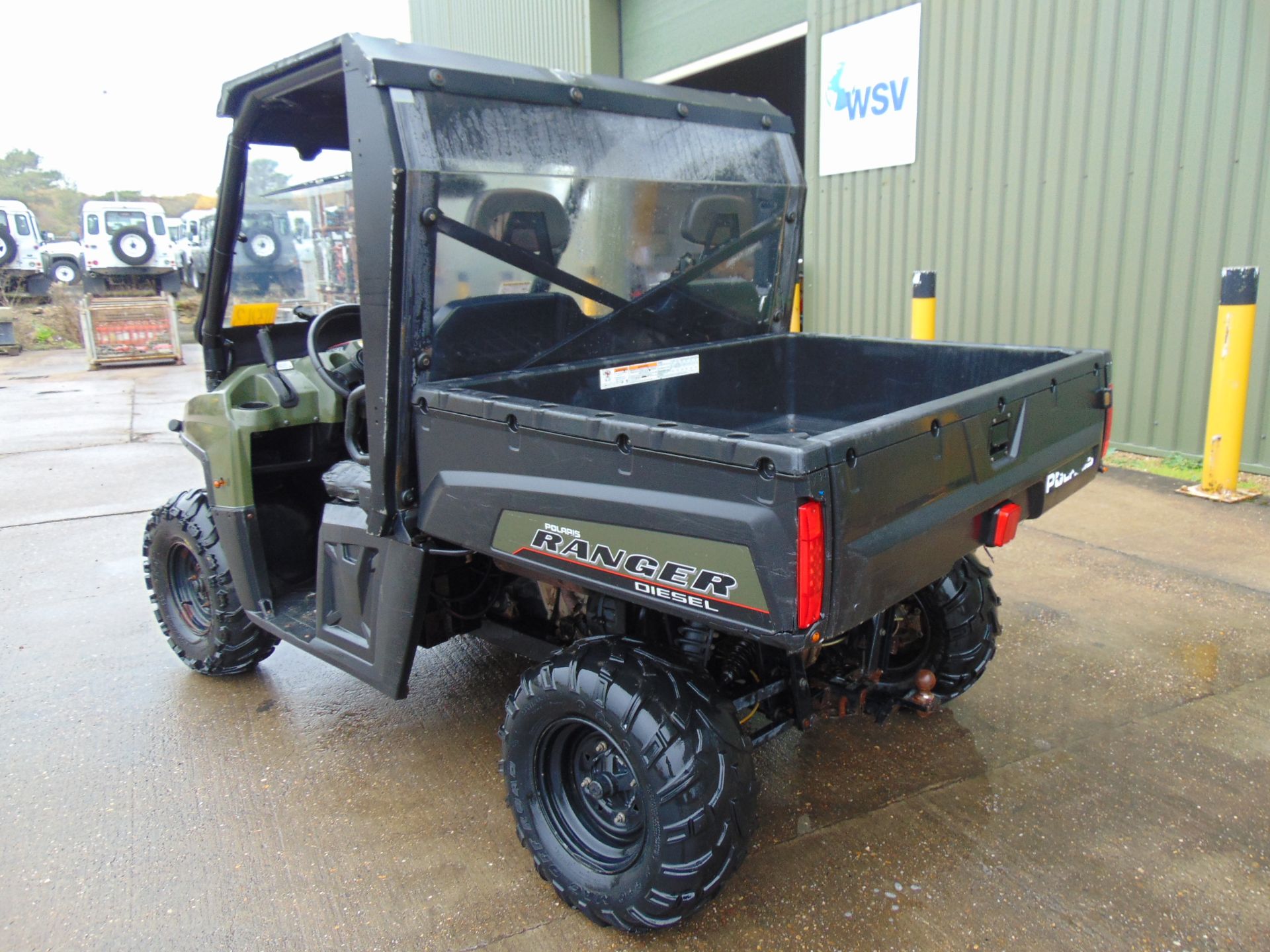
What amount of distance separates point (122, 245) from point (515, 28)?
13.8m

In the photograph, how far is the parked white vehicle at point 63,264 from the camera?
2405 cm

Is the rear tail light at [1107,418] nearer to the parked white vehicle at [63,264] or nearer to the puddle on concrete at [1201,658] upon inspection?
the puddle on concrete at [1201,658]

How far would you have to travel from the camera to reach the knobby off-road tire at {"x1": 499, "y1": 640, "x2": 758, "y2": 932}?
2.07 metres

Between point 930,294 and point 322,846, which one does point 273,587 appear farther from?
point 930,294

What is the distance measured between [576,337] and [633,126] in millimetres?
663

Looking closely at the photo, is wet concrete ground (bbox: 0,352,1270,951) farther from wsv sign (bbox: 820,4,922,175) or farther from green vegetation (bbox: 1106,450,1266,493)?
wsv sign (bbox: 820,4,922,175)

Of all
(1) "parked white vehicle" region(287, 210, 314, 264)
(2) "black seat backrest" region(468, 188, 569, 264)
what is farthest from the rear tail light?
(1) "parked white vehicle" region(287, 210, 314, 264)

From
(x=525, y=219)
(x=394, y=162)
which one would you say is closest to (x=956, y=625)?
(x=525, y=219)

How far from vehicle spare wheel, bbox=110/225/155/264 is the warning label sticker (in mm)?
22597

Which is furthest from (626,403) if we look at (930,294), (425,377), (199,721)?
(930,294)

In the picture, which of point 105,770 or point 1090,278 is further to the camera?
point 1090,278

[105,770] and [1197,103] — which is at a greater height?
[1197,103]

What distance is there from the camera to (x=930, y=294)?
645cm

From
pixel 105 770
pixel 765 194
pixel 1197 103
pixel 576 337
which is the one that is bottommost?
pixel 105 770
